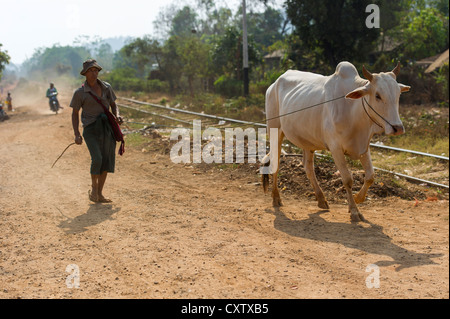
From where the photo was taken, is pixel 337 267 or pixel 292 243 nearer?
pixel 337 267

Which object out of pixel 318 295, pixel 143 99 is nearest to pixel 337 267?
pixel 318 295

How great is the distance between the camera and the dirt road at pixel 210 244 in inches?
159

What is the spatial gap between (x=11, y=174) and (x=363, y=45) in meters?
14.0

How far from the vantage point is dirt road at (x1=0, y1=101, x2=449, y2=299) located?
13.2 feet

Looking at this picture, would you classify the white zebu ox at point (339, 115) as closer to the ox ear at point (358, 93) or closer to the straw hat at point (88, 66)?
the ox ear at point (358, 93)

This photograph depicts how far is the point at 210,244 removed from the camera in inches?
202

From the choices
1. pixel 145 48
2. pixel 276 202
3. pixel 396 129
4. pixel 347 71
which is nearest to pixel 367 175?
pixel 396 129

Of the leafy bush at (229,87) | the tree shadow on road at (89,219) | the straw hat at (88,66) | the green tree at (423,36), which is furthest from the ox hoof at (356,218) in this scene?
the green tree at (423,36)

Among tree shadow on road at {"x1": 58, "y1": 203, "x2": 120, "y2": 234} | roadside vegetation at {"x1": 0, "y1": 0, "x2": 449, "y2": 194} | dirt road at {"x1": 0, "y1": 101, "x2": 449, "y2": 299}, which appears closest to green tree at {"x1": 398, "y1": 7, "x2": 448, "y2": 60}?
roadside vegetation at {"x1": 0, "y1": 0, "x2": 449, "y2": 194}

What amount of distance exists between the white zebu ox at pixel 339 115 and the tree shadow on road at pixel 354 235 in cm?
34

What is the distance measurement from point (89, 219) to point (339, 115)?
3.38 m

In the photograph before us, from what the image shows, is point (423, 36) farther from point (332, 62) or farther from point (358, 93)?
point (358, 93)
